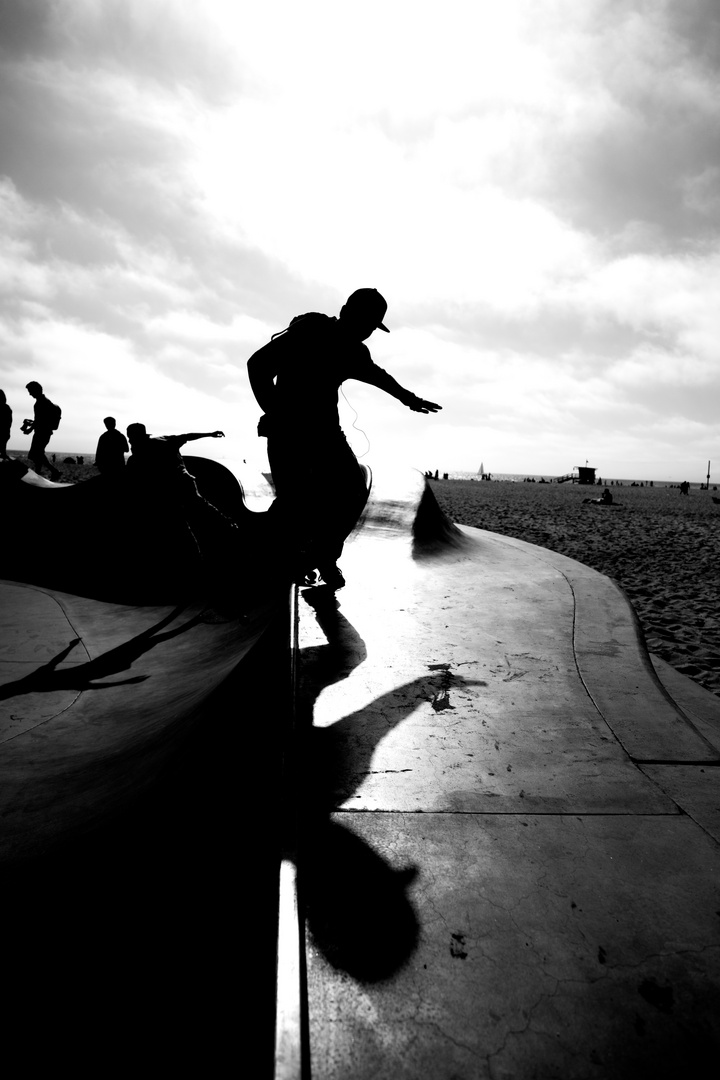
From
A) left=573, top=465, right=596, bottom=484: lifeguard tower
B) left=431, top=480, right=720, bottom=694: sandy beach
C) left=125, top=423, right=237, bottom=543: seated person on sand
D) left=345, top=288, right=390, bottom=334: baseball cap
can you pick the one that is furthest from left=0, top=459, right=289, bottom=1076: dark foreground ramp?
left=573, top=465, right=596, bottom=484: lifeguard tower

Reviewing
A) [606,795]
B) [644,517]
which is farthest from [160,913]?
[644,517]

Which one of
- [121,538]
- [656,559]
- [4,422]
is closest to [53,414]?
[4,422]

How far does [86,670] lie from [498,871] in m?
3.16

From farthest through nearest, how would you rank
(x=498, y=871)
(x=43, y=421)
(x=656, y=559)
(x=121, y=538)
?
(x=43, y=421)
(x=656, y=559)
(x=121, y=538)
(x=498, y=871)

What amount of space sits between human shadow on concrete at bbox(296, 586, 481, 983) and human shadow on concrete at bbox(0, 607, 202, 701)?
1.87 m

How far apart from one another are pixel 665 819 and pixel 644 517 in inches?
905

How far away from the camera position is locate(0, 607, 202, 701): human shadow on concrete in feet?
11.3

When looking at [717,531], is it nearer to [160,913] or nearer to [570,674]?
[570,674]

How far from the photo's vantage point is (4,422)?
38.4ft

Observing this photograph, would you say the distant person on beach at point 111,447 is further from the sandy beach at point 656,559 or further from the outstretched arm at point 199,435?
the sandy beach at point 656,559

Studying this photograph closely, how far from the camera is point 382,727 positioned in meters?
2.17

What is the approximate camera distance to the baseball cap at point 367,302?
3.59 m

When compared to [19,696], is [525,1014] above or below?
above

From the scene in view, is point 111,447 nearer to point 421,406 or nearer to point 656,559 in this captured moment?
point 421,406
